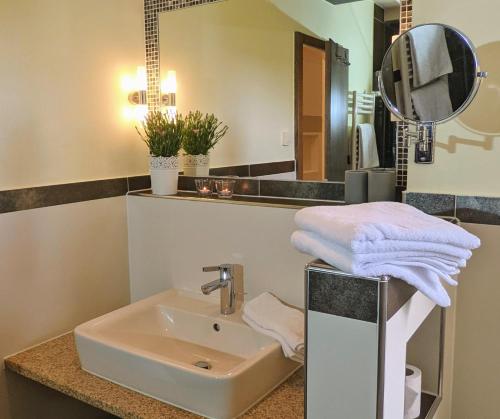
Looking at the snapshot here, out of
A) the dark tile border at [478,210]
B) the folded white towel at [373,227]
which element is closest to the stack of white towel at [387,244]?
the folded white towel at [373,227]

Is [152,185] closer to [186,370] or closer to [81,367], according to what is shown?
[81,367]

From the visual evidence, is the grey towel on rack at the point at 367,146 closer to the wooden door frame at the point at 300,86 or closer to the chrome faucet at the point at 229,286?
the wooden door frame at the point at 300,86

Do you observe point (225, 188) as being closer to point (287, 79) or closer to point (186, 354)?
point (287, 79)

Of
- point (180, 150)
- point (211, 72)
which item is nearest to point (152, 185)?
point (180, 150)

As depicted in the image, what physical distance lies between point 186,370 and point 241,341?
34 centimetres

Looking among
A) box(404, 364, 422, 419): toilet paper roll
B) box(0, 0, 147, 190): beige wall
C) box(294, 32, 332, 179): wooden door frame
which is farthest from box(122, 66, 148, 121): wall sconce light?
box(404, 364, 422, 419): toilet paper roll

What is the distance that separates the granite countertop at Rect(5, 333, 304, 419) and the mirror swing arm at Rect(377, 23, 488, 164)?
0.73 metres

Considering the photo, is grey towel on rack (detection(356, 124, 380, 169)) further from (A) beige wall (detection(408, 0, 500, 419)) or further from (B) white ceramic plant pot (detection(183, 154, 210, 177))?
(B) white ceramic plant pot (detection(183, 154, 210, 177))

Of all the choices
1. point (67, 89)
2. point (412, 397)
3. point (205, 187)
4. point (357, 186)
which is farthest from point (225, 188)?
point (412, 397)

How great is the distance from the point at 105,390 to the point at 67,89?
1005 millimetres

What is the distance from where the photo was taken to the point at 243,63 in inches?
74.7

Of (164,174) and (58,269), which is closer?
(58,269)

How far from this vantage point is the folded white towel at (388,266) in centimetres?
87

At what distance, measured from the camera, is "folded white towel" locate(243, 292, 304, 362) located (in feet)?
4.67
